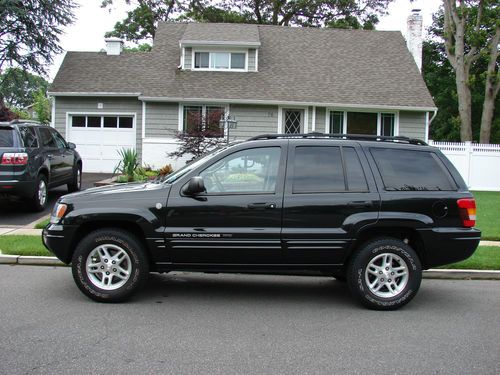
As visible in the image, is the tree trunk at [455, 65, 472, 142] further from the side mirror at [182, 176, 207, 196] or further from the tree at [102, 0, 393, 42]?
the side mirror at [182, 176, 207, 196]

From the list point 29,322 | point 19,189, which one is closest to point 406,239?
point 29,322

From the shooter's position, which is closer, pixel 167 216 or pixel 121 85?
pixel 167 216

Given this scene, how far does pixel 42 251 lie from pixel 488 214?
10277 mm

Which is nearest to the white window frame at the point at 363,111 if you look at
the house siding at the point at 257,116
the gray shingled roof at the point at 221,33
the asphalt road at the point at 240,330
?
the house siding at the point at 257,116

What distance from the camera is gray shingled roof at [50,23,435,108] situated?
1952 cm

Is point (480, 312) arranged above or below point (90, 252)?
below

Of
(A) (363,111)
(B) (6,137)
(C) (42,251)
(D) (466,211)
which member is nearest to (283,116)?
(A) (363,111)

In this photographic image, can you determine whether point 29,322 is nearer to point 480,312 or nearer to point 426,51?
point 480,312

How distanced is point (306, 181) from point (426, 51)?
3489 centimetres

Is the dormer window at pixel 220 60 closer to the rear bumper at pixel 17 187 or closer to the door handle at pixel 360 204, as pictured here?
the rear bumper at pixel 17 187

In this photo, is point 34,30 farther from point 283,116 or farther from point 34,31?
point 283,116

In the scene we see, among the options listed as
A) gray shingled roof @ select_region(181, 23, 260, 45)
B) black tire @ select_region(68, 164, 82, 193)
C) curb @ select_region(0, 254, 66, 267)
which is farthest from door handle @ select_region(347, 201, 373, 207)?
gray shingled roof @ select_region(181, 23, 260, 45)

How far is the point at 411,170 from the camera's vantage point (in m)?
6.07

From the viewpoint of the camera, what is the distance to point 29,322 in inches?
201
